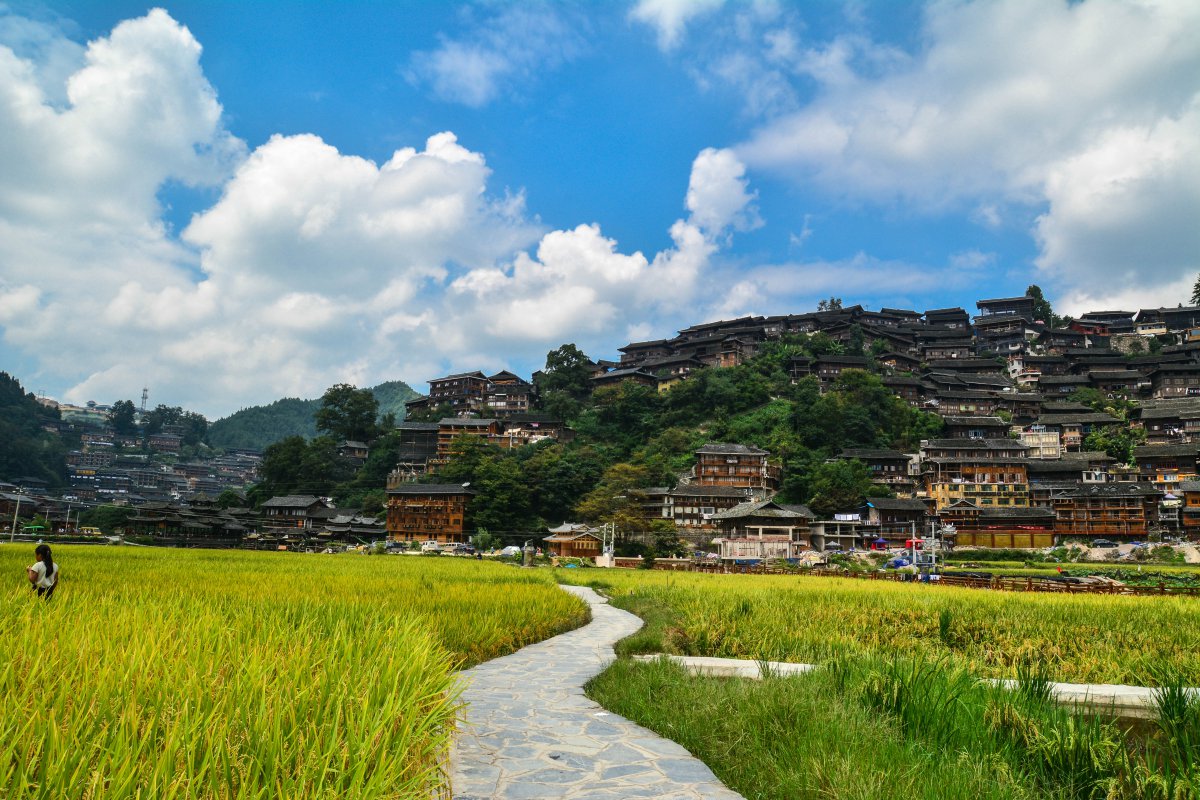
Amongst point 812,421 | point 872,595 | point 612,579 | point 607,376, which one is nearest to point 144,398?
point 607,376

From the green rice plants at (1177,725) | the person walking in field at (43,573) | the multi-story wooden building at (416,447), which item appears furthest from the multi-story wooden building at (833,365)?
the person walking in field at (43,573)

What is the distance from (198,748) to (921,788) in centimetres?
436

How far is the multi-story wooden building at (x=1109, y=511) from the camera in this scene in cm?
5691

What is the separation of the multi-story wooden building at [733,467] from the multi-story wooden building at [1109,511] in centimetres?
2437

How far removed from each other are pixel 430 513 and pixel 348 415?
3497 cm

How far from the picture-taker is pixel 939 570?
4281cm

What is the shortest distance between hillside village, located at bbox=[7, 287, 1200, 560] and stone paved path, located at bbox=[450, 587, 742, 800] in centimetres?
4735

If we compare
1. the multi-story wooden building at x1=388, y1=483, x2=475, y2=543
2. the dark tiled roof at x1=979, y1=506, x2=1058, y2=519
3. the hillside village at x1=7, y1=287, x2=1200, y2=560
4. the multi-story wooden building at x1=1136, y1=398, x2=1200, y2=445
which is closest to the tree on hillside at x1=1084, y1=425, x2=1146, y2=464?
the hillside village at x1=7, y1=287, x2=1200, y2=560

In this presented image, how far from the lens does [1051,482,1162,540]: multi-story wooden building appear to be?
56.9 metres

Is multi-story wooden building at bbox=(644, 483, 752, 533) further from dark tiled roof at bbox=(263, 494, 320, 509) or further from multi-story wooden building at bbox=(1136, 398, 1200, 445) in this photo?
multi-story wooden building at bbox=(1136, 398, 1200, 445)

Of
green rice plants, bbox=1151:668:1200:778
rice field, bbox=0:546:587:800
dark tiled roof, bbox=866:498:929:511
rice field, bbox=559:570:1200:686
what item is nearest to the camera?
rice field, bbox=0:546:587:800

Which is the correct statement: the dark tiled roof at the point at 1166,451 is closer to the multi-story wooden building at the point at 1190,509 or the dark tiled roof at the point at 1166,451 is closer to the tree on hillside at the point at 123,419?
the multi-story wooden building at the point at 1190,509

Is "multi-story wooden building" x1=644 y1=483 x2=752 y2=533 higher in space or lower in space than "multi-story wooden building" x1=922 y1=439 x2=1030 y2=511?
lower

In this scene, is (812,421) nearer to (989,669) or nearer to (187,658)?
(989,669)
